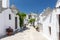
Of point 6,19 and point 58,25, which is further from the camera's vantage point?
point 6,19

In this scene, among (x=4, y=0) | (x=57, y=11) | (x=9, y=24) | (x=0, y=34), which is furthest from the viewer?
(x=4, y=0)

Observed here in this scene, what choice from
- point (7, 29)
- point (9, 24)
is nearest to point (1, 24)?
point (7, 29)

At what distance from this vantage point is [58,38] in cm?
1535

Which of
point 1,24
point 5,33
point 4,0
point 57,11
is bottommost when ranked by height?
point 5,33

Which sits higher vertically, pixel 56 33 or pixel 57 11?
pixel 57 11

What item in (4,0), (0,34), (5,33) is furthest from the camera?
(4,0)

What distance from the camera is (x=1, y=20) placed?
24.2 meters

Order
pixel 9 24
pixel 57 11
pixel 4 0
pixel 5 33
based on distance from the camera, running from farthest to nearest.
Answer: pixel 4 0 < pixel 9 24 < pixel 5 33 < pixel 57 11

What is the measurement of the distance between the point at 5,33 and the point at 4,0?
7.92m

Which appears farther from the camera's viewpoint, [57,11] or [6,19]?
[6,19]

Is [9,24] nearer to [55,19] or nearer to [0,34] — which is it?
[0,34]

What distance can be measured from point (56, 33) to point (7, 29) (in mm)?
12674

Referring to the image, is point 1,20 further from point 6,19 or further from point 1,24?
point 6,19

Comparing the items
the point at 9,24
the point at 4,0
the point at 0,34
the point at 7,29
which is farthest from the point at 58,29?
the point at 4,0
